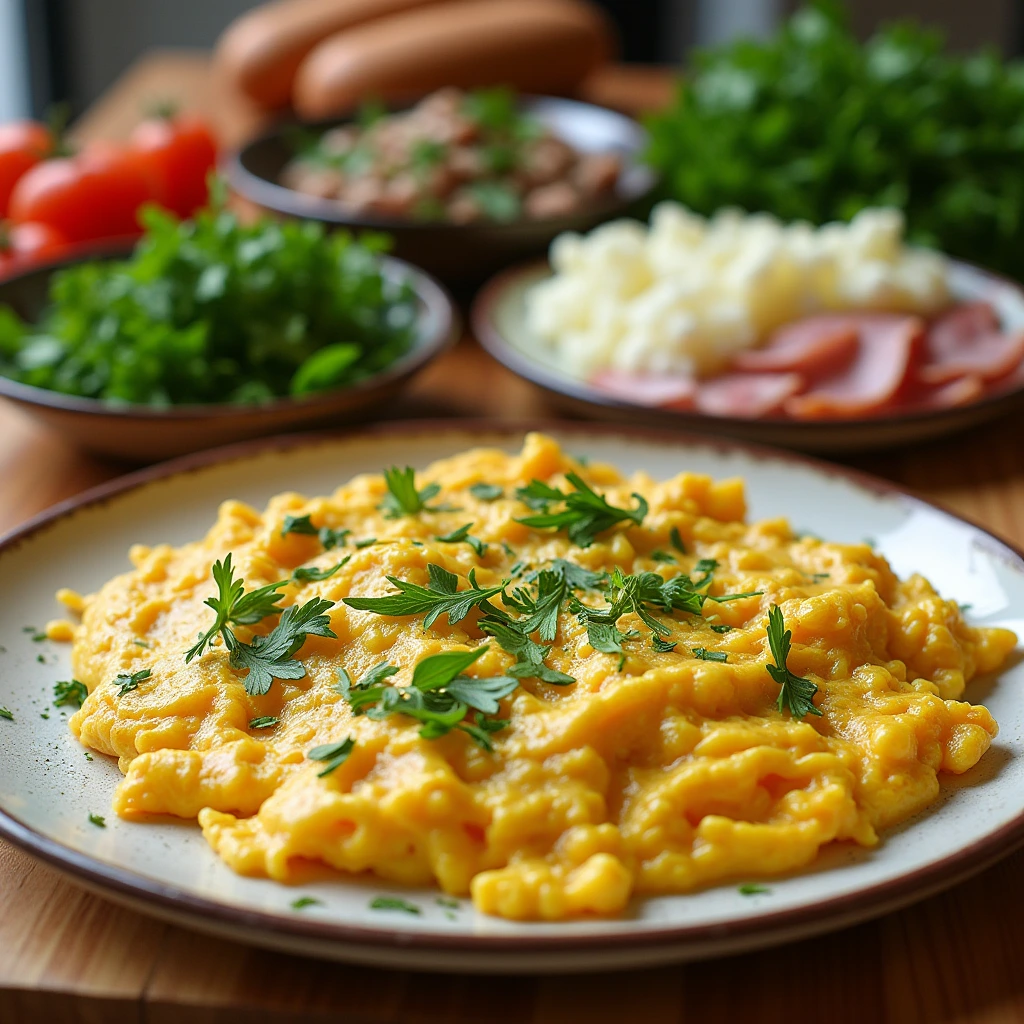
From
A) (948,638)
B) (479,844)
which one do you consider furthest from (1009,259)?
(479,844)

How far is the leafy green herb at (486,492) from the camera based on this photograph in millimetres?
2912

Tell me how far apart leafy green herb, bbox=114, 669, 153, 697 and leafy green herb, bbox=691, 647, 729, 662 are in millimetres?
996

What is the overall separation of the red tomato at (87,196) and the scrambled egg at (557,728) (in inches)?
122

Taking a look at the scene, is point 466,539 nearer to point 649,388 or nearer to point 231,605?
point 231,605

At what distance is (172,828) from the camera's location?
2.19 m

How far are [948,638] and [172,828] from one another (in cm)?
149

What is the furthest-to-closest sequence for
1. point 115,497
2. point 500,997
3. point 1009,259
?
point 1009,259 < point 115,497 < point 500,997

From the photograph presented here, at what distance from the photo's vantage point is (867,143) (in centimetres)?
506

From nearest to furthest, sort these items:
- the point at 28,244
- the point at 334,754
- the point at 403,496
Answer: the point at 334,754 → the point at 403,496 → the point at 28,244

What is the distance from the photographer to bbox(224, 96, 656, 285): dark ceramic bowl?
4.90 m

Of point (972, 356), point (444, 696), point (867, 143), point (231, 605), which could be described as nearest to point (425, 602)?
point (444, 696)

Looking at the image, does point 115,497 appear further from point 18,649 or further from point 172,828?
point 172,828

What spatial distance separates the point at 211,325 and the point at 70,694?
5.66 feet

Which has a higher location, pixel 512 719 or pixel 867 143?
pixel 512 719
